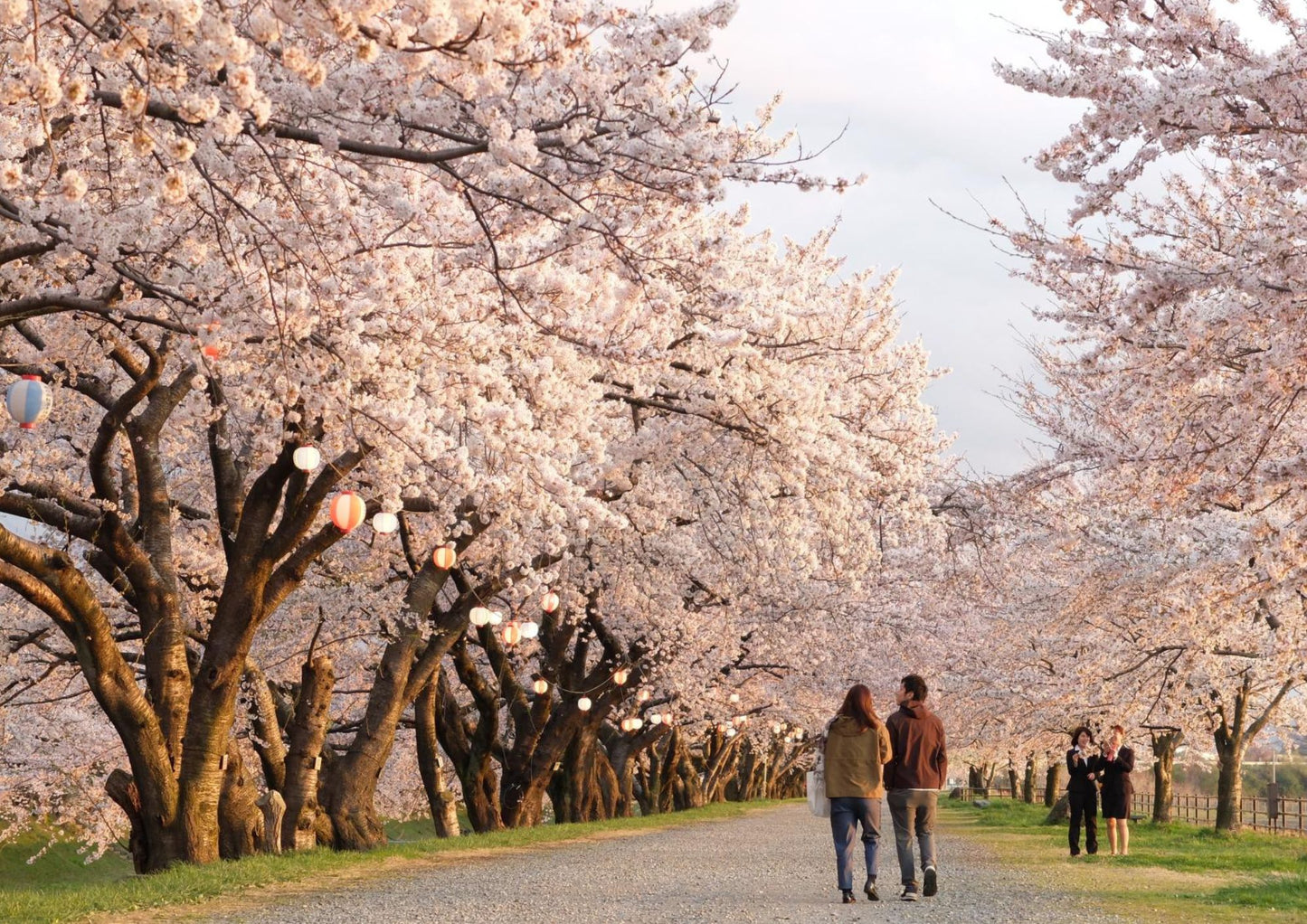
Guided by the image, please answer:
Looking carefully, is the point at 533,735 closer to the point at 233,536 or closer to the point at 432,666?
the point at 432,666

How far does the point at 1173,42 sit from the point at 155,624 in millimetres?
10789

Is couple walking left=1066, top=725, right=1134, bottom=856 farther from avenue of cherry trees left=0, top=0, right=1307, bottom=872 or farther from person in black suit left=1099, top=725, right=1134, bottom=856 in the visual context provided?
avenue of cherry trees left=0, top=0, right=1307, bottom=872

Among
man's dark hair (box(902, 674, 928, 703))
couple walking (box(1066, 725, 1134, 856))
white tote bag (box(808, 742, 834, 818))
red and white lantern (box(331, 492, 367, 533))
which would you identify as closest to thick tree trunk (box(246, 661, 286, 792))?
red and white lantern (box(331, 492, 367, 533))

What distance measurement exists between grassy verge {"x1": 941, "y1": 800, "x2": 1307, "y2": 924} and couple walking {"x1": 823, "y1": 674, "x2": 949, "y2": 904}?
1703 millimetres

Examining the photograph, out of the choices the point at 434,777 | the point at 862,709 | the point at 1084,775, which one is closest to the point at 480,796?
the point at 434,777

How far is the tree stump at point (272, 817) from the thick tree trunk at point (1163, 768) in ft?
67.2

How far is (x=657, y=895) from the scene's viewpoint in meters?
11.9

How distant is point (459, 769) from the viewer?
2433cm

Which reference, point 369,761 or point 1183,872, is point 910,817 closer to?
point 1183,872

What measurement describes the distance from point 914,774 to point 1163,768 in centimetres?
2159

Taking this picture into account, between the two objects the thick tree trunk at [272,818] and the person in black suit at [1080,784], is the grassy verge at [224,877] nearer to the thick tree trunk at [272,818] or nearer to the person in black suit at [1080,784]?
the thick tree trunk at [272,818]

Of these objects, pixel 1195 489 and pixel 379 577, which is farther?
pixel 379 577

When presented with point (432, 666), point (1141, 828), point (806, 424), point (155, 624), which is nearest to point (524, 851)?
point (432, 666)

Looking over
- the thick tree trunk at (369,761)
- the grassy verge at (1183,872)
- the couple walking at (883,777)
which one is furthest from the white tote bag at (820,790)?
the thick tree trunk at (369,761)
